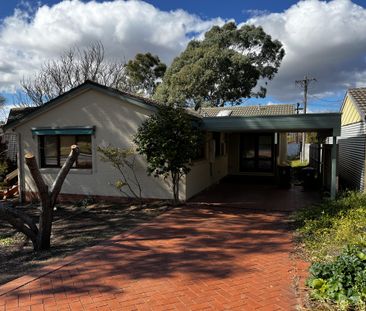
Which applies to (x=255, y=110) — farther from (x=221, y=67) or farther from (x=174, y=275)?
(x=174, y=275)

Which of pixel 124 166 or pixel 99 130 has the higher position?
pixel 99 130

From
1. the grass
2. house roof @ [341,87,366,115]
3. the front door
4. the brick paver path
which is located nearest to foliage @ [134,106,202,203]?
the brick paver path

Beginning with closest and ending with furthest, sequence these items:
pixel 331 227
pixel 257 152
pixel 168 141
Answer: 1. pixel 331 227
2. pixel 168 141
3. pixel 257 152

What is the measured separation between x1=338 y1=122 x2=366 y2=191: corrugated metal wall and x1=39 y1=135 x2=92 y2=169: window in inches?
377

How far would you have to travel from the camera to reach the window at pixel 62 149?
1105 centimetres

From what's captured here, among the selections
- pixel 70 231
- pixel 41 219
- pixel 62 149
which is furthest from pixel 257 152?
pixel 41 219

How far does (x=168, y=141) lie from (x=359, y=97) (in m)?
8.08

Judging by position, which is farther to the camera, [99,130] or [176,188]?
[99,130]

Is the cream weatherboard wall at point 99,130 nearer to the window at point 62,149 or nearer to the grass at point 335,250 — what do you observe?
the window at point 62,149

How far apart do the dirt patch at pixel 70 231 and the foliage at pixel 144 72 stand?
80.2 feet

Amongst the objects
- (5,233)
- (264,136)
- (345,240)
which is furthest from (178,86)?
(345,240)

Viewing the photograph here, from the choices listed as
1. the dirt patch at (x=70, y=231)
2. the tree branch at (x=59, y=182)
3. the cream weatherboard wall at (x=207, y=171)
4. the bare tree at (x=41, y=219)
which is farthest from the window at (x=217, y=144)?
the bare tree at (x=41, y=219)

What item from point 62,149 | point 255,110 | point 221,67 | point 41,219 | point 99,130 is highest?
point 221,67

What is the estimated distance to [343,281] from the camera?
12.4 ft
